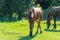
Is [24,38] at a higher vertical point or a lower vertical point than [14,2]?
lower

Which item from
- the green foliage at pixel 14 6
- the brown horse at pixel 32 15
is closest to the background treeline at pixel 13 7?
the green foliage at pixel 14 6

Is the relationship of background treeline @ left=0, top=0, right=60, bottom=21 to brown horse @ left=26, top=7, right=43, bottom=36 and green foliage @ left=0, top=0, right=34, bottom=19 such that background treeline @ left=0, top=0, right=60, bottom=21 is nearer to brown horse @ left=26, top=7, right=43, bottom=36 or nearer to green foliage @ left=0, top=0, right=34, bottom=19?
green foliage @ left=0, top=0, right=34, bottom=19

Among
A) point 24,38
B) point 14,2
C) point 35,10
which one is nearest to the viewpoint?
point 24,38

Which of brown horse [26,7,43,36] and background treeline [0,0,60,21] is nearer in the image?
brown horse [26,7,43,36]

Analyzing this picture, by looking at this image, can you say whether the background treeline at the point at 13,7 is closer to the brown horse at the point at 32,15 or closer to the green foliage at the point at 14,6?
the green foliage at the point at 14,6

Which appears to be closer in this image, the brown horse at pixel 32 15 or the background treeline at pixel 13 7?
the brown horse at pixel 32 15

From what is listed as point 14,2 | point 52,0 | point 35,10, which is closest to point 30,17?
point 35,10

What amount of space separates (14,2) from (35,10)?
17.9 m

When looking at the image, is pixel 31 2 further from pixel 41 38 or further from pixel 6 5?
pixel 41 38

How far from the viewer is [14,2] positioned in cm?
3244

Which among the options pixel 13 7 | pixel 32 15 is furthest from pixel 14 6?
pixel 32 15

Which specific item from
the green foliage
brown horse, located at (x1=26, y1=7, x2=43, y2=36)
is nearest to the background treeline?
the green foliage

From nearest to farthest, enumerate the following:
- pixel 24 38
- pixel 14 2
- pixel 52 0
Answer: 1. pixel 24 38
2. pixel 14 2
3. pixel 52 0

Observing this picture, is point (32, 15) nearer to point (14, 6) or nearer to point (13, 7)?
point (14, 6)
